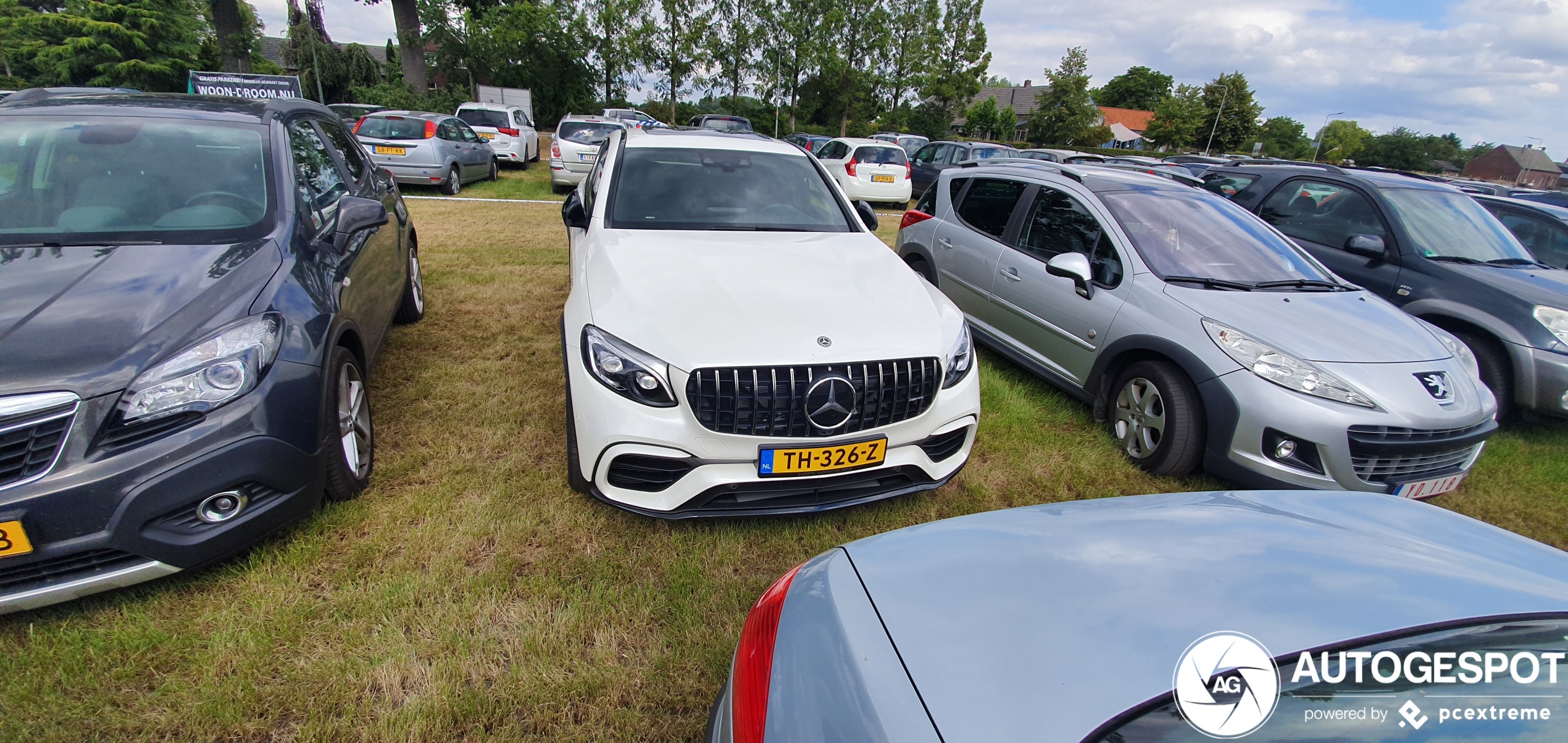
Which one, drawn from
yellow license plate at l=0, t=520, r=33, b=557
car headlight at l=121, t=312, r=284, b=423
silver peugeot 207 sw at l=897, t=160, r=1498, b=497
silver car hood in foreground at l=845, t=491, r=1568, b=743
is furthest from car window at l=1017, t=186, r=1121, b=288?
yellow license plate at l=0, t=520, r=33, b=557

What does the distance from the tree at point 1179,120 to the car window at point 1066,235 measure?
153 feet

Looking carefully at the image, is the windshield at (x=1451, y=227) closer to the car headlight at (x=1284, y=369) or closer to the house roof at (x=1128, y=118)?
the car headlight at (x=1284, y=369)

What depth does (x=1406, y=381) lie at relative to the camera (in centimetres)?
293

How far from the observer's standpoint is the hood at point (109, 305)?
5.96 ft

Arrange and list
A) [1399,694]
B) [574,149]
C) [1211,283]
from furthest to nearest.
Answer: [574,149] < [1211,283] < [1399,694]

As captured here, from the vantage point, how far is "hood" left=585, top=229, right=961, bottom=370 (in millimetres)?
2314

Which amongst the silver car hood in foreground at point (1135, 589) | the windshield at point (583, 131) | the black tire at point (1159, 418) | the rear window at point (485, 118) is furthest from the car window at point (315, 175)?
the rear window at point (485, 118)

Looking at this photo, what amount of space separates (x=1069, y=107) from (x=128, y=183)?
45.6m

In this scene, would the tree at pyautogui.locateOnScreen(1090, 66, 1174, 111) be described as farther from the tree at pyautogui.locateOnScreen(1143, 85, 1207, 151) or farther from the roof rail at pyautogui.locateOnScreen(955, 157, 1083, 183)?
the roof rail at pyautogui.locateOnScreen(955, 157, 1083, 183)

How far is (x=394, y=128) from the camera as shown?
10984 millimetres

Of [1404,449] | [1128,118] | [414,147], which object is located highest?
[1128,118]

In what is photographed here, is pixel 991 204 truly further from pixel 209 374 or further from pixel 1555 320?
pixel 209 374

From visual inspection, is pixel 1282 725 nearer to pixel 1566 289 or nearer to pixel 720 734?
pixel 720 734

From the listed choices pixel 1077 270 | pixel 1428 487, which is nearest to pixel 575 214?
pixel 1077 270
